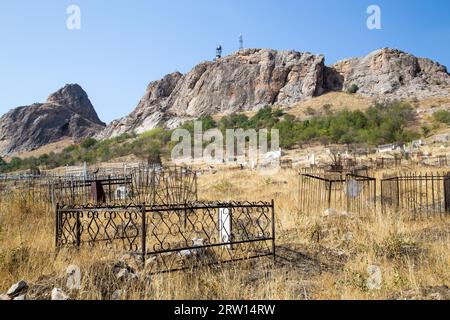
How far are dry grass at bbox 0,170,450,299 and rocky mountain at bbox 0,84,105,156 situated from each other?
120 m

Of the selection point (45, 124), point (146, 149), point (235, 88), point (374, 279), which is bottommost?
point (374, 279)

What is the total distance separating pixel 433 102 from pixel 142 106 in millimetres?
74025

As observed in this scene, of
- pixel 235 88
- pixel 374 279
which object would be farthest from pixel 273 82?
pixel 374 279

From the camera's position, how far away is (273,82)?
91.7 meters

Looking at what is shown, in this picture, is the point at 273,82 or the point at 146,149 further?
the point at 273,82

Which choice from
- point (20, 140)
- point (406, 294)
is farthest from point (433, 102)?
point (20, 140)

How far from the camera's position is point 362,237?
6.53 metres

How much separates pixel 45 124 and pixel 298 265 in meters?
127

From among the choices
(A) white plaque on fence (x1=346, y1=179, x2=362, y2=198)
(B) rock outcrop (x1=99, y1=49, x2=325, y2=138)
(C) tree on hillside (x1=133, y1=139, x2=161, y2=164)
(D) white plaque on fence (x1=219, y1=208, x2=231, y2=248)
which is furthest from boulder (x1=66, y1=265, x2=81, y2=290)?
(B) rock outcrop (x1=99, y1=49, x2=325, y2=138)

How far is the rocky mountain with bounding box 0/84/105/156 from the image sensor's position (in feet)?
384

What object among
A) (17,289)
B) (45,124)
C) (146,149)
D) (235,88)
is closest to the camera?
(17,289)

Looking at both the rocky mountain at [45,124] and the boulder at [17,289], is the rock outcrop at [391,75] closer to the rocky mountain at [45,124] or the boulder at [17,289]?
the rocky mountain at [45,124]

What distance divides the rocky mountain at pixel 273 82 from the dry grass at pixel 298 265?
70.2 m

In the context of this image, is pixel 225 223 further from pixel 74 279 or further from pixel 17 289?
pixel 17 289
